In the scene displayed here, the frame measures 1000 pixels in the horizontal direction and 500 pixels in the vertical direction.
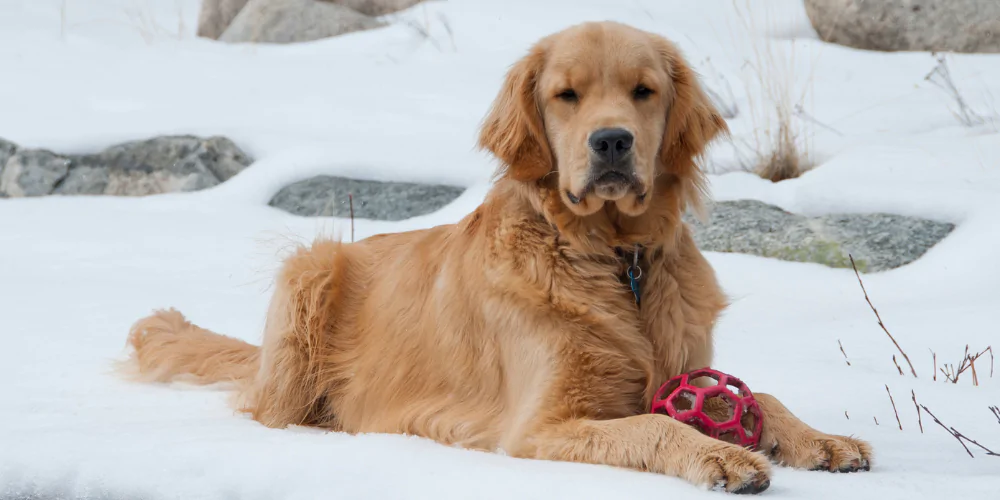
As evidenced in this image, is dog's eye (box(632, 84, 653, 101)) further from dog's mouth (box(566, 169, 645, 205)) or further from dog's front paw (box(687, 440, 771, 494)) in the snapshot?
dog's front paw (box(687, 440, 771, 494))

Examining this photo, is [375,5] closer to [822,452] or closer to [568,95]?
[568,95]

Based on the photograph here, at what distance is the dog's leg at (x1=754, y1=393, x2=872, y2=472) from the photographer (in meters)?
3.12

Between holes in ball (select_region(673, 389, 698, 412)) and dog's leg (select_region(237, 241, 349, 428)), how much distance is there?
1.54 meters

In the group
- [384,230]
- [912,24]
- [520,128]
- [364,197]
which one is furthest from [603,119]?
[912,24]

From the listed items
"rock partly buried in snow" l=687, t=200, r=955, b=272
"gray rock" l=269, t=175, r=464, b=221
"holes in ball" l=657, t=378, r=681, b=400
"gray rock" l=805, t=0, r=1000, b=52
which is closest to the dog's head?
"holes in ball" l=657, t=378, r=681, b=400

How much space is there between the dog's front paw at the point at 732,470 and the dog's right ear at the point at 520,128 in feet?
4.05

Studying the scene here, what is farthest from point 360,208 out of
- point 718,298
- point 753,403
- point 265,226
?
point 753,403

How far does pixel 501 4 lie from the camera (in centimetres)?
1123

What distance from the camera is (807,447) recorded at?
3182 millimetres

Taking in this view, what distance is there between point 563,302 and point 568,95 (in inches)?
28.9

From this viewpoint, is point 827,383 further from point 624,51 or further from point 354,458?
point 354,458

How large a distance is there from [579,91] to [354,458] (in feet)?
4.81

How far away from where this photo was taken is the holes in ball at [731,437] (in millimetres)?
3312

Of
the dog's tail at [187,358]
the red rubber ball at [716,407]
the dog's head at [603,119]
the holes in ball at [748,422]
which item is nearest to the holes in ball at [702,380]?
the red rubber ball at [716,407]
